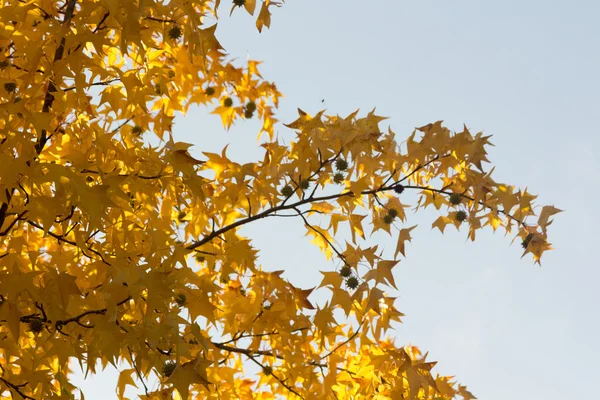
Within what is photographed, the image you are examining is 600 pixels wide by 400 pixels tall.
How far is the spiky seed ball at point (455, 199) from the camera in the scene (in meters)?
3.77

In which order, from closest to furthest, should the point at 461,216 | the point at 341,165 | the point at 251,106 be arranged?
the point at 341,165
the point at 461,216
the point at 251,106

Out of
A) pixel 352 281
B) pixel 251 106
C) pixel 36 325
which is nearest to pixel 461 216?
pixel 352 281

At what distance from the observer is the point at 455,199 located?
3793 millimetres

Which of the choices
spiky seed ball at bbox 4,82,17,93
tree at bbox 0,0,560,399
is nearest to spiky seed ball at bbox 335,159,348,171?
tree at bbox 0,0,560,399

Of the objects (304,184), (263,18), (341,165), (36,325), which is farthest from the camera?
(341,165)

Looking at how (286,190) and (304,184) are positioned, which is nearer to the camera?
(304,184)

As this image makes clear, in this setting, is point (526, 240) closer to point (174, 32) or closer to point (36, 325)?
→ point (174, 32)

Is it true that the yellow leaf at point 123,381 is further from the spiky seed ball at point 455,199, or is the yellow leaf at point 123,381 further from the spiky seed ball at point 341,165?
the spiky seed ball at point 455,199

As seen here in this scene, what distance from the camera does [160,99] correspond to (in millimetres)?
4539

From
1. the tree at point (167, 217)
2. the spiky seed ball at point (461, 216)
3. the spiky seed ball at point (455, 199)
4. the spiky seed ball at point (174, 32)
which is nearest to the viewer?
the tree at point (167, 217)

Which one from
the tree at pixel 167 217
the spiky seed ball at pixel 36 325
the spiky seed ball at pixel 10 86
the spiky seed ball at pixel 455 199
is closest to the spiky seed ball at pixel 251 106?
the tree at pixel 167 217

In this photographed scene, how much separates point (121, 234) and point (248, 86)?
194 centimetres

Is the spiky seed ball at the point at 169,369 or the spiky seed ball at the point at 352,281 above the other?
the spiky seed ball at the point at 352,281

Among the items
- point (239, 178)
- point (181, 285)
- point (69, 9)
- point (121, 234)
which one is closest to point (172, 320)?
point (181, 285)
